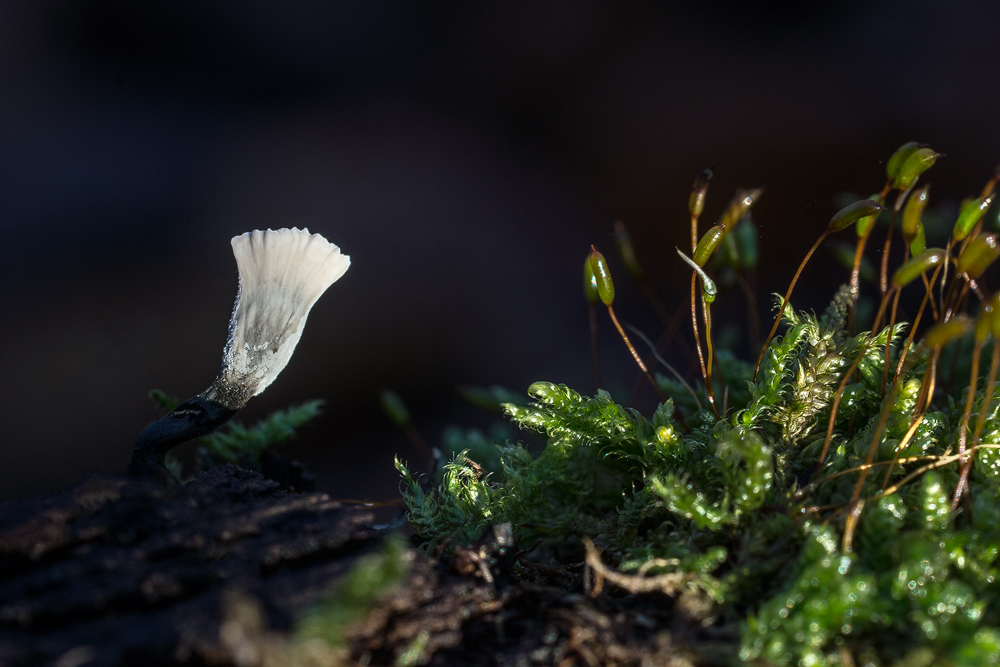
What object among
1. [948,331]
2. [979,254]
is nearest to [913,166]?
[979,254]

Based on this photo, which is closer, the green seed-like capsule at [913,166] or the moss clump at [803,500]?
the moss clump at [803,500]

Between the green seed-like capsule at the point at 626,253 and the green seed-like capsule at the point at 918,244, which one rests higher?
the green seed-like capsule at the point at 626,253

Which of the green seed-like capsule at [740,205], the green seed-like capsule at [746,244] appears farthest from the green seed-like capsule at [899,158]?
the green seed-like capsule at [746,244]

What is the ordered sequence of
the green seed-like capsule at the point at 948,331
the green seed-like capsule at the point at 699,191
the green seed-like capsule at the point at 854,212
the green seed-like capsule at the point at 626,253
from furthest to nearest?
the green seed-like capsule at the point at 626,253, the green seed-like capsule at the point at 699,191, the green seed-like capsule at the point at 854,212, the green seed-like capsule at the point at 948,331

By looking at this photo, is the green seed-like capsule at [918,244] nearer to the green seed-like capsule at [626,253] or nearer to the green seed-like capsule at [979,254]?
the green seed-like capsule at [979,254]

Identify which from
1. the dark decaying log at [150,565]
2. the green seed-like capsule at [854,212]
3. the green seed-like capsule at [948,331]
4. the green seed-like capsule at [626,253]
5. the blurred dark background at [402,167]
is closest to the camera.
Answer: the dark decaying log at [150,565]

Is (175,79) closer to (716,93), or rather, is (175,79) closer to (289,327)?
(289,327)

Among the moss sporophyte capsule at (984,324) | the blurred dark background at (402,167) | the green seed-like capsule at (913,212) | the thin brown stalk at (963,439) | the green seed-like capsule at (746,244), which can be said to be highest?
the blurred dark background at (402,167)

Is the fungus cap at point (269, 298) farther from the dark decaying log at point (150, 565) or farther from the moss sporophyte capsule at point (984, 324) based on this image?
the moss sporophyte capsule at point (984, 324)
